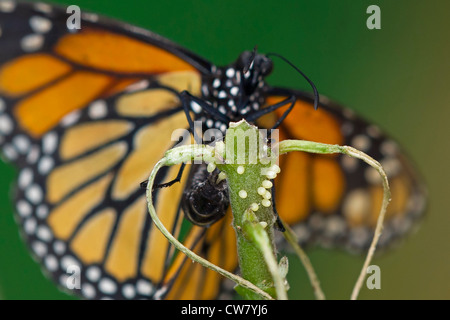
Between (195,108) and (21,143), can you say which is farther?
(21,143)

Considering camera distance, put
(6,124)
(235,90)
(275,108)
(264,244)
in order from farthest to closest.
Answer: (6,124) < (235,90) < (275,108) < (264,244)

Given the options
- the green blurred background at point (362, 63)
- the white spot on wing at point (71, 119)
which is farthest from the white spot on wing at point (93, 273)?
the white spot on wing at point (71, 119)

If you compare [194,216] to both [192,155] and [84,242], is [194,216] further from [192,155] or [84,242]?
[84,242]

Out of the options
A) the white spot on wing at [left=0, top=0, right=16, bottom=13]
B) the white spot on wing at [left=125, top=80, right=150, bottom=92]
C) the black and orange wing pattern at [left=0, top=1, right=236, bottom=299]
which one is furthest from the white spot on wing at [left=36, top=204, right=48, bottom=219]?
the white spot on wing at [left=0, top=0, right=16, bottom=13]

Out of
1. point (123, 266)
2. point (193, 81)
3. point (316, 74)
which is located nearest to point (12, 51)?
point (193, 81)

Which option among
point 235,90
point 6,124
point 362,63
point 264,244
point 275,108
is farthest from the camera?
point 362,63

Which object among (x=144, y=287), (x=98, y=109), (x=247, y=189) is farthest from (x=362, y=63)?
(x=247, y=189)

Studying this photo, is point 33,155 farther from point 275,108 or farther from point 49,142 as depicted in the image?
point 275,108
